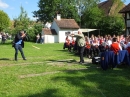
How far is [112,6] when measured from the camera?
168ft

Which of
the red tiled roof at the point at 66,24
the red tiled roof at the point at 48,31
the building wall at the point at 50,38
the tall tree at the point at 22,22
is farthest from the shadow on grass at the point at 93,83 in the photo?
the red tiled roof at the point at 66,24

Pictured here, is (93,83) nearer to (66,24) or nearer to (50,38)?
(50,38)

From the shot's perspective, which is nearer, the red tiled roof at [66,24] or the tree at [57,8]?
the red tiled roof at [66,24]

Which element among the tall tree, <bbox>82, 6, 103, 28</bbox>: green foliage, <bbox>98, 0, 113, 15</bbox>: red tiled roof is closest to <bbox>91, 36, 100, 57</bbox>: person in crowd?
the tall tree

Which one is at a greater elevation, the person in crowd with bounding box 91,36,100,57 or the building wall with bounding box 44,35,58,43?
the building wall with bounding box 44,35,58,43

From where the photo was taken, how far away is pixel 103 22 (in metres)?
41.9

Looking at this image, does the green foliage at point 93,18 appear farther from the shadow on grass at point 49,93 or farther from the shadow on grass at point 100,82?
the shadow on grass at point 49,93

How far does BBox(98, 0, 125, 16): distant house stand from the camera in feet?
153

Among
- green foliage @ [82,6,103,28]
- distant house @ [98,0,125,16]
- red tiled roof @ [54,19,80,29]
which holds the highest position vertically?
distant house @ [98,0,125,16]

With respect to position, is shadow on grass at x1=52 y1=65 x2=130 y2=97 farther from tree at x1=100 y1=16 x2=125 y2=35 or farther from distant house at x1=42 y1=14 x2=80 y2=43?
distant house at x1=42 y1=14 x2=80 y2=43

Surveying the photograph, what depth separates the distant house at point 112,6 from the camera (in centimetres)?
4656

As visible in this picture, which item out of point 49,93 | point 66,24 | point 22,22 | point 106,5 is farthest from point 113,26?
point 49,93

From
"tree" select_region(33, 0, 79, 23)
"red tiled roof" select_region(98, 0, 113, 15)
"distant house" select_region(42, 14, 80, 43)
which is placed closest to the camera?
"distant house" select_region(42, 14, 80, 43)

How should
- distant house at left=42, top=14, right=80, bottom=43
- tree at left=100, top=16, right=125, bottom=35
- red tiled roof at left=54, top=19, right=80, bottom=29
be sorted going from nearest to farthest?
tree at left=100, top=16, right=125, bottom=35 → distant house at left=42, top=14, right=80, bottom=43 → red tiled roof at left=54, top=19, right=80, bottom=29
